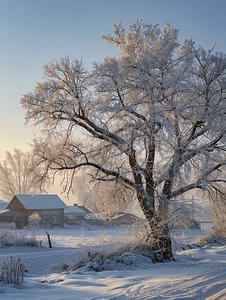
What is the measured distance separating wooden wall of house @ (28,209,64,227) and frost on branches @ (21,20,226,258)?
2998 centimetres

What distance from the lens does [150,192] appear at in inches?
460

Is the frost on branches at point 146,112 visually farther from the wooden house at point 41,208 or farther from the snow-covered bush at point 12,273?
the wooden house at point 41,208

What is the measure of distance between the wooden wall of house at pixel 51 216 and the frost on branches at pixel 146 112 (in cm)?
2998

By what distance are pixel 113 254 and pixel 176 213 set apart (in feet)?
9.36

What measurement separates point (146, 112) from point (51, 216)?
34242mm

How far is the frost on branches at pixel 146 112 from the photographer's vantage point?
10938 millimetres

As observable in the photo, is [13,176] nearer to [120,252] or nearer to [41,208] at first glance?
[41,208]

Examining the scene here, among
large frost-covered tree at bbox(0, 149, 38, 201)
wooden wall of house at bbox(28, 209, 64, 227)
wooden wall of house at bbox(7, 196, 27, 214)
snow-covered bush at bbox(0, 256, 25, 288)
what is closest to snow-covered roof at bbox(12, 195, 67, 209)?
wooden wall of house at bbox(28, 209, 64, 227)

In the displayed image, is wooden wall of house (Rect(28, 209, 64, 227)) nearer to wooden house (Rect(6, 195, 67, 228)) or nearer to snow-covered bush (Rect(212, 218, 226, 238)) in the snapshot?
wooden house (Rect(6, 195, 67, 228))

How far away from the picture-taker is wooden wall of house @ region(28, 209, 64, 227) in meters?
40.3

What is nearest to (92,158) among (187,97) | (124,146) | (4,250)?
(124,146)

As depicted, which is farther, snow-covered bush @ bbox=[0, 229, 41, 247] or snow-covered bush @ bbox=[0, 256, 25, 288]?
snow-covered bush @ bbox=[0, 229, 41, 247]

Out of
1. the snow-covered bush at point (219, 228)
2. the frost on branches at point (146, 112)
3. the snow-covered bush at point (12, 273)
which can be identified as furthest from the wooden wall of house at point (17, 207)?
the snow-covered bush at point (12, 273)

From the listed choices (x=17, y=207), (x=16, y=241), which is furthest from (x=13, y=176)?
(x=16, y=241)
